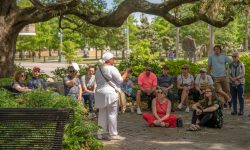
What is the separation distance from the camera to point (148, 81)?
544 inches

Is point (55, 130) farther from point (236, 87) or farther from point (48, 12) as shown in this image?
point (48, 12)

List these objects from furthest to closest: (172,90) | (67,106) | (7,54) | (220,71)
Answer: (7,54) → (172,90) → (220,71) → (67,106)

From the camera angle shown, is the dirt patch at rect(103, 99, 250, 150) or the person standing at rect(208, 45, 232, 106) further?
the person standing at rect(208, 45, 232, 106)

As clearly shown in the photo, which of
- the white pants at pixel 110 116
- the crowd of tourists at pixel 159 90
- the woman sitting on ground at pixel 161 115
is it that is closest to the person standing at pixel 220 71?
the crowd of tourists at pixel 159 90

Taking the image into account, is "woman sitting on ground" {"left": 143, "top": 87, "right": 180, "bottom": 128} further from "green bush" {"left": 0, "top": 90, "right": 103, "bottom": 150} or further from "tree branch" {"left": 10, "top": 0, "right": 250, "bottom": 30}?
"tree branch" {"left": 10, "top": 0, "right": 250, "bottom": 30}

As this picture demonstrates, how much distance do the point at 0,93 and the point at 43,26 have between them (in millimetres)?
54294

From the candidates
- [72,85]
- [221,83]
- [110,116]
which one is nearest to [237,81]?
[221,83]

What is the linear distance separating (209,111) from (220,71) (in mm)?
3658

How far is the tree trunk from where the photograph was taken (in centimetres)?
1678

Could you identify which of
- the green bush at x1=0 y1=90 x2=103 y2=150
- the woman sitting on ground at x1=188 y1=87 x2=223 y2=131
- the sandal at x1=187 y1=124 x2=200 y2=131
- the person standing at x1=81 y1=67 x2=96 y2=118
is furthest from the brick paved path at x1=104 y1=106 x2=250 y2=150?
the person standing at x1=81 y1=67 x2=96 y2=118

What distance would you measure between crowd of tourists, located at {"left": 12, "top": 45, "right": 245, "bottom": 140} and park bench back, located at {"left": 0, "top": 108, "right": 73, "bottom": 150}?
3.50 meters

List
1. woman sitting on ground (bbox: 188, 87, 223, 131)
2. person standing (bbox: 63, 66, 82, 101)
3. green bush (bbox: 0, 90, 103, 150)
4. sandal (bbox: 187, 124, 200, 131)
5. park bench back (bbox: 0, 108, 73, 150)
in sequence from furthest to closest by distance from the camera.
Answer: person standing (bbox: 63, 66, 82, 101) < woman sitting on ground (bbox: 188, 87, 223, 131) < sandal (bbox: 187, 124, 200, 131) < green bush (bbox: 0, 90, 103, 150) < park bench back (bbox: 0, 108, 73, 150)

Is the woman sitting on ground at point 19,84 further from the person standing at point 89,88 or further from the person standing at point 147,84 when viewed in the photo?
the person standing at point 147,84

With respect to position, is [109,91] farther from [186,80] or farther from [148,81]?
[186,80]
